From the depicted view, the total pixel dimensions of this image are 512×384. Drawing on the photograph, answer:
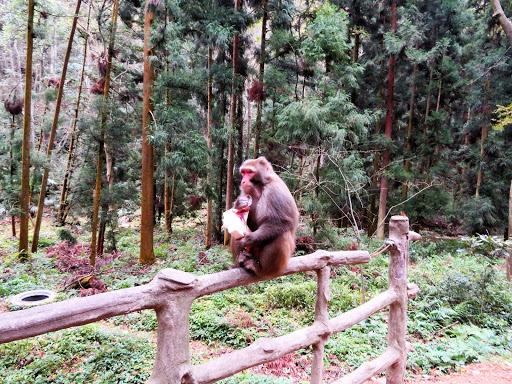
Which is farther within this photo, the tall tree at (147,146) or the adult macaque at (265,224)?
the tall tree at (147,146)

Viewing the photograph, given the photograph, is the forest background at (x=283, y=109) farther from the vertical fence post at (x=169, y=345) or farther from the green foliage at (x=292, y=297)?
the vertical fence post at (x=169, y=345)

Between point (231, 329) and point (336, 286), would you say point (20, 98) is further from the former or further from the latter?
point (336, 286)

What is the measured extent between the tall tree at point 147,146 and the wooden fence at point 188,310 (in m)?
6.75

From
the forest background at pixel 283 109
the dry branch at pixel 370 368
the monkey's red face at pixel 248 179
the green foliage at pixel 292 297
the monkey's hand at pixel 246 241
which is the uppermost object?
the forest background at pixel 283 109

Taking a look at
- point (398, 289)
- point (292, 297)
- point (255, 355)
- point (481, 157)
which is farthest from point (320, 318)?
point (481, 157)

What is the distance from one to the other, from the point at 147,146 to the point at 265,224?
7.03m

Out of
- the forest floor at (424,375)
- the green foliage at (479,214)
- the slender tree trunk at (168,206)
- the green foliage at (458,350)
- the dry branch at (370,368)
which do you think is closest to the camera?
the dry branch at (370,368)

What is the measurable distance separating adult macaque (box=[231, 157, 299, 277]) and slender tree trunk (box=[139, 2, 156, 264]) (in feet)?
20.6

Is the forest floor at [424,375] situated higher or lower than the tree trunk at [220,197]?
lower

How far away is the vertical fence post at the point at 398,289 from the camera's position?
3.03 metres

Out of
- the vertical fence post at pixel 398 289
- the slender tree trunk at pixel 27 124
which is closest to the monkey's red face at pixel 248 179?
the vertical fence post at pixel 398 289

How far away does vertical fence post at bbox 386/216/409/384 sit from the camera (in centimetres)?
303

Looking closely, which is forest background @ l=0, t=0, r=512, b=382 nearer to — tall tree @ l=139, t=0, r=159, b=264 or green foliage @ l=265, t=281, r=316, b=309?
tall tree @ l=139, t=0, r=159, b=264

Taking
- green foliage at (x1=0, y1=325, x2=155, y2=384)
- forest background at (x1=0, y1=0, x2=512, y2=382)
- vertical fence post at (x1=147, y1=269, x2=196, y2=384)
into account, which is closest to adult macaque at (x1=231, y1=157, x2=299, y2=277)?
vertical fence post at (x1=147, y1=269, x2=196, y2=384)
